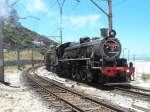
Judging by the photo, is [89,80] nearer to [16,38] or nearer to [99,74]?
[99,74]

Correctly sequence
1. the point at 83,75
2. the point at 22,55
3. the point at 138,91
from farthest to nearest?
the point at 22,55, the point at 83,75, the point at 138,91

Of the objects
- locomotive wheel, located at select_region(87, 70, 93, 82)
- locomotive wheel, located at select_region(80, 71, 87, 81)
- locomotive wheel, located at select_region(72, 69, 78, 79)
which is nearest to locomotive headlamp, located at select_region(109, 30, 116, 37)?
locomotive wheel, located at select_region(87, 70, 93, 82)

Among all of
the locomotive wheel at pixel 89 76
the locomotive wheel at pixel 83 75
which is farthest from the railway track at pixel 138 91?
the locomotive wheel at pixel 83 75

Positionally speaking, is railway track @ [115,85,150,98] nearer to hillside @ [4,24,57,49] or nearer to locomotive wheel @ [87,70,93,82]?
locomotive wheel @ [87,70,93,82]

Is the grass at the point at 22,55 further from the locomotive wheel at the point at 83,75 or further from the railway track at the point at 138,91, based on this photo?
the railway track at the point at 138,91

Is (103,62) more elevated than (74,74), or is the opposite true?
(103,62)

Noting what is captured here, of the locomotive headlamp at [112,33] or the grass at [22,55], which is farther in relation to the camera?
the grass at [22,55]

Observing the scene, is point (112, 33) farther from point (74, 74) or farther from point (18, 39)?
point (18, 39)

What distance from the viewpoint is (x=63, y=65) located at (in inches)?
1378

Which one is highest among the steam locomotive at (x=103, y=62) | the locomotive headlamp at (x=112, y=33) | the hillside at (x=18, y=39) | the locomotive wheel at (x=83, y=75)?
the hillside at (x=18, y=39)

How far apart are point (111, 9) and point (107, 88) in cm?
834

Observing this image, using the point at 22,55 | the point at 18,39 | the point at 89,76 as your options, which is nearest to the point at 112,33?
the point at 89,76

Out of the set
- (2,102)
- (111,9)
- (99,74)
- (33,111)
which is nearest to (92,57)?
(99,74)

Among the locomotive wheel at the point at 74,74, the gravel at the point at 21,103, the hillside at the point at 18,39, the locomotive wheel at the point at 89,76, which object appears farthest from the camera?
the hillside at the point at 18,39
